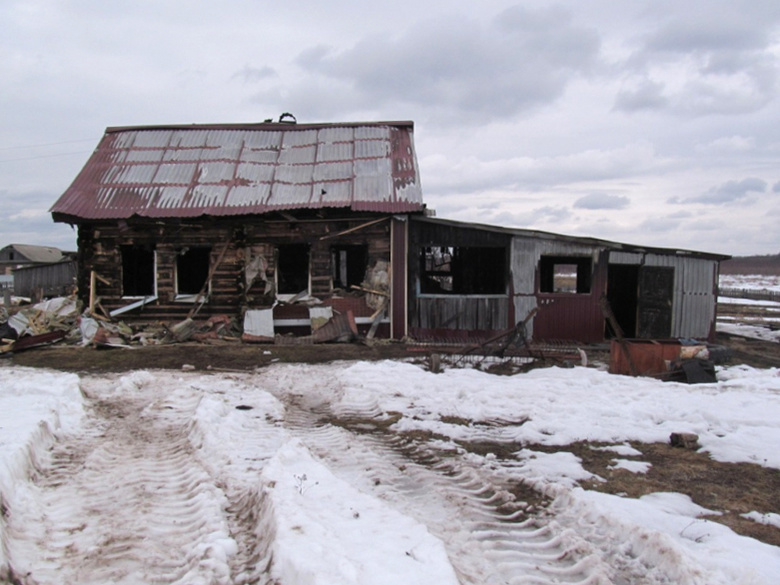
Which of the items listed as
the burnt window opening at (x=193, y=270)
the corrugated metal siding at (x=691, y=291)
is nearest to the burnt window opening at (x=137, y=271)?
the burnt window opening at (x=193, y=270)

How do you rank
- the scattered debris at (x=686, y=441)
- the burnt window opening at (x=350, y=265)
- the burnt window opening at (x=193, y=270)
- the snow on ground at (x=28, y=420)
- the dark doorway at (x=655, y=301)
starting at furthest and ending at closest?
the burnt window opening at (x=193, y=270) < the burnt window opening at (x=350, y=265) < the dark doorway at (x=655, y=301) < the scattered debris at (x=686, y=441) < the snow on ground at (x=28, y=420)

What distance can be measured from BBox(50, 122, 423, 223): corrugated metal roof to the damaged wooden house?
0.06m

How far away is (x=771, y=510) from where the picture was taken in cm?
437

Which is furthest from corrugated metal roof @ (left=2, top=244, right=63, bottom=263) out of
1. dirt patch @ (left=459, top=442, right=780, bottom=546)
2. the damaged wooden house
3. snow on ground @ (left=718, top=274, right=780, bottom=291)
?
snow on ground @ (left=718, top=274, right=780, bottom=291)

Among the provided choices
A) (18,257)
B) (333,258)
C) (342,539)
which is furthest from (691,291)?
(18,257)

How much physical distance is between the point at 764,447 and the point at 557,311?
8.65 m

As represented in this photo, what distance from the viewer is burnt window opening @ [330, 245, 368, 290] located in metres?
16.0

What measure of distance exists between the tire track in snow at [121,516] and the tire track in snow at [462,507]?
1.41 meters

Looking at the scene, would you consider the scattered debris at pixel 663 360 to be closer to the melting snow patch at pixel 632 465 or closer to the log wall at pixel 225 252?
the melting snow patch at pixel 632 465

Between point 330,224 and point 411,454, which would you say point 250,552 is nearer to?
point 411,454

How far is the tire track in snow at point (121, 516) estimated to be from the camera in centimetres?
343

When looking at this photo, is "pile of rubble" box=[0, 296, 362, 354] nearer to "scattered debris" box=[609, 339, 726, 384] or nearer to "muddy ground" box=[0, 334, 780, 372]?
"muddy ground" box=[0, 334, 780, 372]

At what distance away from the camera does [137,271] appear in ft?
53.6

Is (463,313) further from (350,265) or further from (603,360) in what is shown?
(350,265)
